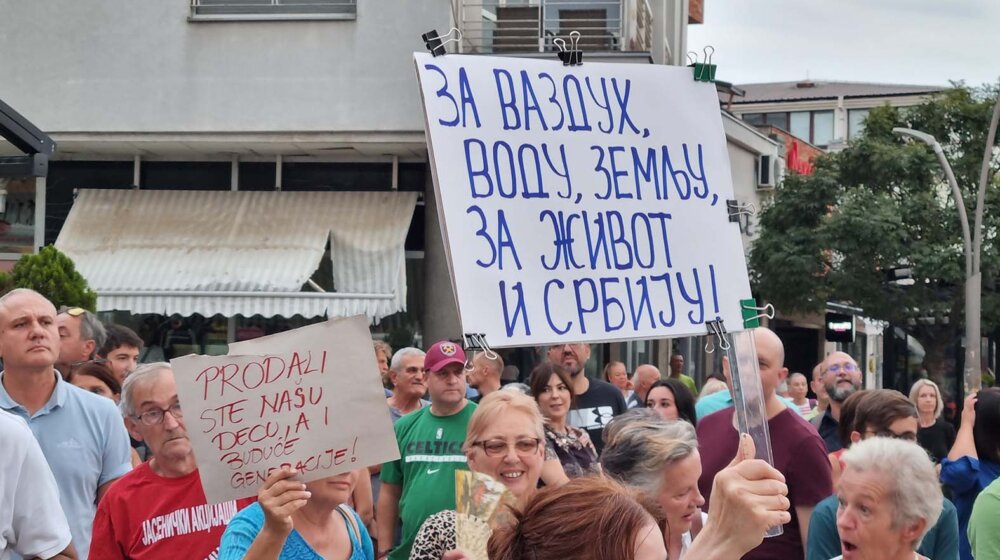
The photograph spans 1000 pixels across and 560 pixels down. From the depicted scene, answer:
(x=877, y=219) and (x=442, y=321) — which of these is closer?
(x=442, y=321)

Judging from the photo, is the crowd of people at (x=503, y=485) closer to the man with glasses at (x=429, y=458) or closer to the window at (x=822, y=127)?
the man with glasses at (x=429, y=458)

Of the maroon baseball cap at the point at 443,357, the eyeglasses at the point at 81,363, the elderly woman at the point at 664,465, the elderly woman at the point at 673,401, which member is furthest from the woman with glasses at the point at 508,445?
the elderly woman at the point at 673,401

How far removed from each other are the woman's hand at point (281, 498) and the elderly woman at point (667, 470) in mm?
1174

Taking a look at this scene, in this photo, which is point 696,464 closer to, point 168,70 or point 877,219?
point 168,70

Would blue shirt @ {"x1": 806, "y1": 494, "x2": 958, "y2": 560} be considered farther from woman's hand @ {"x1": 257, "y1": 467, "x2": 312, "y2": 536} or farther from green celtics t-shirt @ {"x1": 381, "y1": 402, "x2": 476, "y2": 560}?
woman's hand @ {"x1": 257, "y1": 467, "x2": 312, "y2": 536}

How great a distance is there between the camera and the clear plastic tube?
3607 mm

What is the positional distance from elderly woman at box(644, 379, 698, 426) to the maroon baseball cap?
Result: 69.4 inches

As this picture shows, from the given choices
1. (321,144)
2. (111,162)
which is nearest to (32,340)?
(321,144)

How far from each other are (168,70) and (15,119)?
11.3 m

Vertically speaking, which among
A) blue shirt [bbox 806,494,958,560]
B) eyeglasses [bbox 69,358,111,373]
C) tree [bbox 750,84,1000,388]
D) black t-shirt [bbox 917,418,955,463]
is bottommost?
black t-shirt [bbox 917,418,955,463]

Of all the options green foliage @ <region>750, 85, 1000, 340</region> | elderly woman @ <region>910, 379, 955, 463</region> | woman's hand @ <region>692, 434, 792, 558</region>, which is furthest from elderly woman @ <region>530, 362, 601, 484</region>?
green foliage @ <region>750, 85, 1000, 340</region>

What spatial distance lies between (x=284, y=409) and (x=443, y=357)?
3.15m

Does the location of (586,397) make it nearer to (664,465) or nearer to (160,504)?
(664,465)

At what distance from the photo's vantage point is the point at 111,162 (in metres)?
19.2
